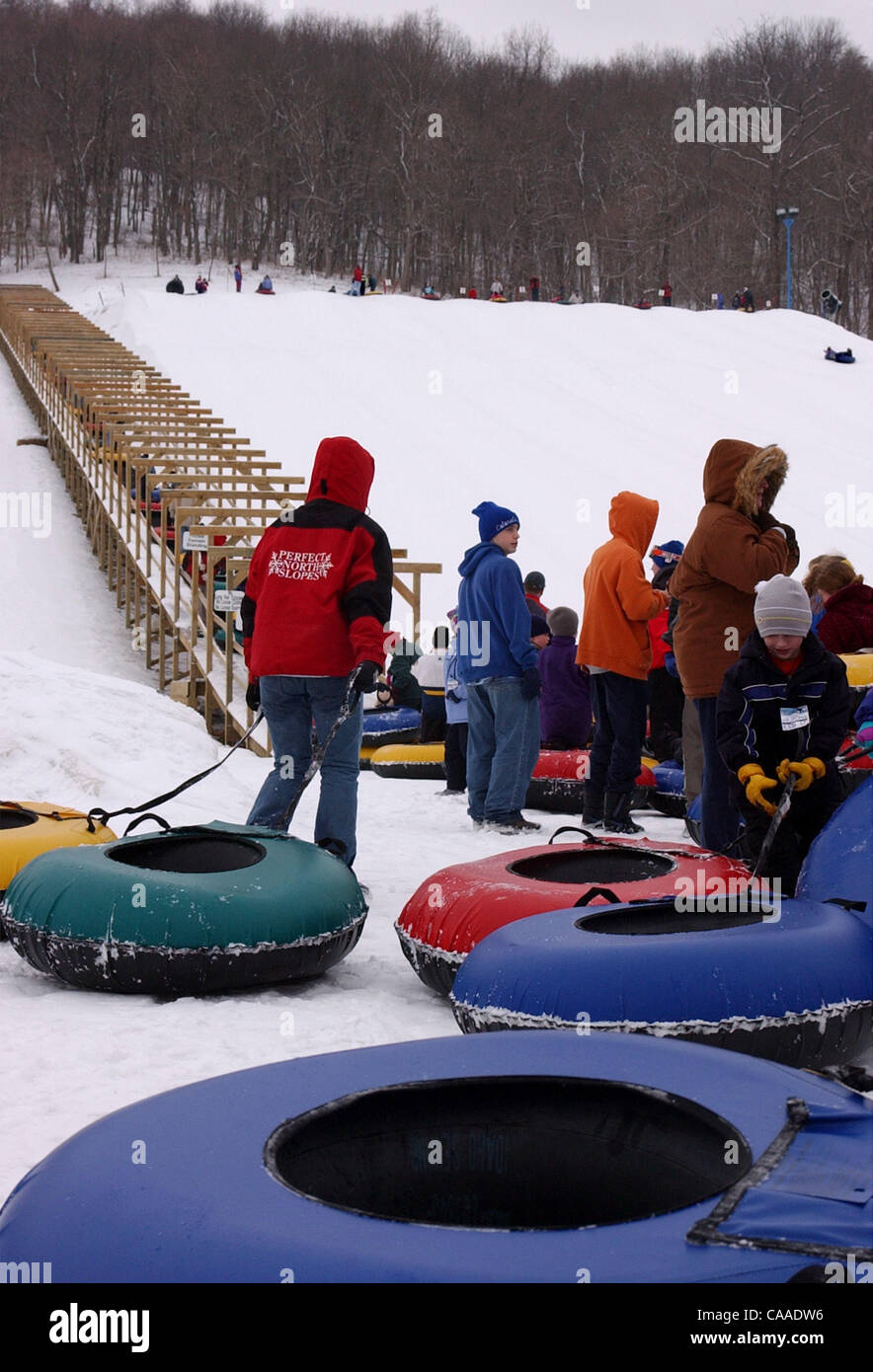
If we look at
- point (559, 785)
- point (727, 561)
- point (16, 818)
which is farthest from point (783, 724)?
point (559, 785)

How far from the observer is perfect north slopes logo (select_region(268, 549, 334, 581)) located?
5.05m

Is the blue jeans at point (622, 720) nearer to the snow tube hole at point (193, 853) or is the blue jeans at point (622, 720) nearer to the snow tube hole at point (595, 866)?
the snow tube hole at point (595, 866)

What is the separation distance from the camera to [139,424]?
1588 cm

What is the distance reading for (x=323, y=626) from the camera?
16.5 feet

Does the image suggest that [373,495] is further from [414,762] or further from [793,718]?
[793,718]

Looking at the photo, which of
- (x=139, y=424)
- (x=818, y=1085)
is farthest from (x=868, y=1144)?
(x=139, y=424)

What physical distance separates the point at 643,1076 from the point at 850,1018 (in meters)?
1.47

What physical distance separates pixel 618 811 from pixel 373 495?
1296cm

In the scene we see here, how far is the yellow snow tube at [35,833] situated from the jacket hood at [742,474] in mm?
2481

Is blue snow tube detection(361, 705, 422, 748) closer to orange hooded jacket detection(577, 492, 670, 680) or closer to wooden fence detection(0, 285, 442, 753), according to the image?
wooden fence detection(0, 285, 442, 753)

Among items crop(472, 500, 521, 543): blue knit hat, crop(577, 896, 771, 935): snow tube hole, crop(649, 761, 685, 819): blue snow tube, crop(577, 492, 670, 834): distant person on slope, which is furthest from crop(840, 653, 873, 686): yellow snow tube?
crop(577, 896, 771, 935): snow tube hole

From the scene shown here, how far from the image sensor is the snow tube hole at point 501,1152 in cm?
209
